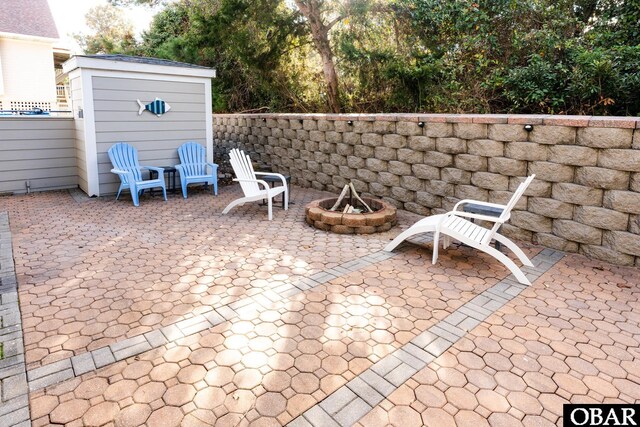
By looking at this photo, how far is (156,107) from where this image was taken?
7.16 metres

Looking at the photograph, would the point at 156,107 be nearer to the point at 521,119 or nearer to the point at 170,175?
the point at 170,175

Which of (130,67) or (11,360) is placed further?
(130,67)

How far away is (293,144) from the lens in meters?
8.09

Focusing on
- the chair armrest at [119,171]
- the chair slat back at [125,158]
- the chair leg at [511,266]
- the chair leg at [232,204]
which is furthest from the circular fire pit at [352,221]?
the chair slat back at [125,158]

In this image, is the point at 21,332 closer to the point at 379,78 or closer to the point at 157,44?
the point at 379,78

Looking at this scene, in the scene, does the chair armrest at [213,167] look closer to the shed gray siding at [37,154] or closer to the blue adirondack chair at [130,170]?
the blue adirondack chair at [130,170]

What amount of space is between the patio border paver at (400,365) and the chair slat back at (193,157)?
5617mm

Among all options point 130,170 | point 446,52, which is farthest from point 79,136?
point 446,52

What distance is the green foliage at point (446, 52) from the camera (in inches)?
205

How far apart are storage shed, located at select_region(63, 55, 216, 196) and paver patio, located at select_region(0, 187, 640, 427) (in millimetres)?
2517

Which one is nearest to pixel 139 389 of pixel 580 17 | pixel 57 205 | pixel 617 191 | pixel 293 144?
pixel 617 191

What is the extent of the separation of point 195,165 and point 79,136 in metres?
1.98

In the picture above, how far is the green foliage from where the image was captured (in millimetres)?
5199

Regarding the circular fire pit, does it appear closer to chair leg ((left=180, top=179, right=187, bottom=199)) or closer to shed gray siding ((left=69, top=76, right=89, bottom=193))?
chair leg ((left=180, top=179, right=187, bottom=199))
